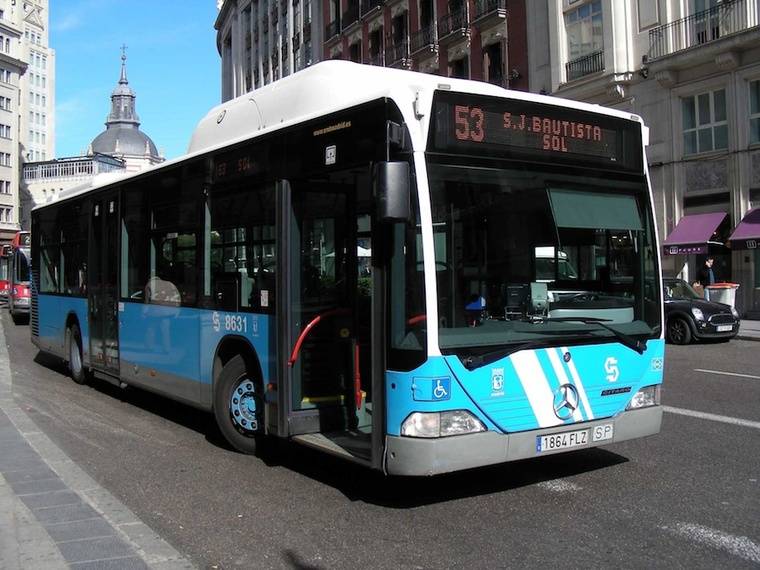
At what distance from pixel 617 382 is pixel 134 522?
3.51 meters

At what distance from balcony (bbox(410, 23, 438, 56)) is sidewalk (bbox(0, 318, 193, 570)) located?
106 ft

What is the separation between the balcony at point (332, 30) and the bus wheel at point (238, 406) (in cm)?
4169

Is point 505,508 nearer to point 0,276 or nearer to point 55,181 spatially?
point 0,276

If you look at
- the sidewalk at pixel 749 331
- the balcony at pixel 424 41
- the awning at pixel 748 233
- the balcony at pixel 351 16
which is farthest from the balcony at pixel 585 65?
the balcony at pixel 351 16

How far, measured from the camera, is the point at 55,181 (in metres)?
93.2

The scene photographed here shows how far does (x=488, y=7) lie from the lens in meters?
32.5

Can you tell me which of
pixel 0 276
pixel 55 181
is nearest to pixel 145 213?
pixel 0 276

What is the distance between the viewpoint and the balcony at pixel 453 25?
3391 centimetres

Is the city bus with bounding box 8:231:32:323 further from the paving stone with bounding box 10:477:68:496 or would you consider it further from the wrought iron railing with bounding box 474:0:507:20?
the paving stone with bounding box 10:477:68:496

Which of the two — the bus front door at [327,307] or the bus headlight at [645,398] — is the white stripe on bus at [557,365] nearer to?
the bus headlight at [645,398]

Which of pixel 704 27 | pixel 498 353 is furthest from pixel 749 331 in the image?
pixel 498 353

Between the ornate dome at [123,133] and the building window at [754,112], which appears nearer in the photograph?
the building window at [754,112]

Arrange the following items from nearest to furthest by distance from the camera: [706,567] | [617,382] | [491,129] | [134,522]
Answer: [706,567] → [134,522] → [491,129] → [617,382]

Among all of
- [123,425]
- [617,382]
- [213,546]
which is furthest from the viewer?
[123,425]
